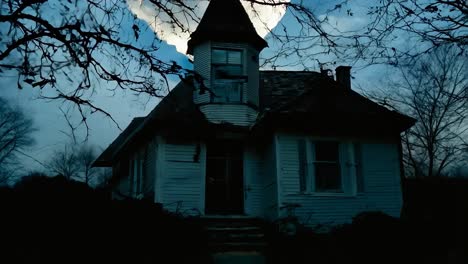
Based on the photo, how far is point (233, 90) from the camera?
48.2 ft

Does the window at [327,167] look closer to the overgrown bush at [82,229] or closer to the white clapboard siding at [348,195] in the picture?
the white clapboard siding at [348,195]

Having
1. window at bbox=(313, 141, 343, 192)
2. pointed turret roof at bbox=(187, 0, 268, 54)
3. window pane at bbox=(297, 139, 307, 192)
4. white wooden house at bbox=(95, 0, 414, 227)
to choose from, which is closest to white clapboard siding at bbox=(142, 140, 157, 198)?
white wooden house at bbox=(95, 0, 414, 227)

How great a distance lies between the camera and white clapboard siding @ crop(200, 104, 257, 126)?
1422cm

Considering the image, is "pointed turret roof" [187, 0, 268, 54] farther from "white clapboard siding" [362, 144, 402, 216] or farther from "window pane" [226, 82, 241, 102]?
"white clapboard siding" [362, 144, 402, 216]

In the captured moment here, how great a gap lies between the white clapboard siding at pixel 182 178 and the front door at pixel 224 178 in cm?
75

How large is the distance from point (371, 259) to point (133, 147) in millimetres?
10022

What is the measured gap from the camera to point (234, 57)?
15.1 m

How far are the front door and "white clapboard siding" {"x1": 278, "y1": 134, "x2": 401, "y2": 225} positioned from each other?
6.40ft

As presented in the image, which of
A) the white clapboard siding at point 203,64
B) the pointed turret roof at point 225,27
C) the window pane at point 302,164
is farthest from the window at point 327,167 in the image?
the pointed turret roof at point 225,27

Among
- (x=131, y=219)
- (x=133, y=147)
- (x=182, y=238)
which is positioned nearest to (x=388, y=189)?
(x=182, y=238)

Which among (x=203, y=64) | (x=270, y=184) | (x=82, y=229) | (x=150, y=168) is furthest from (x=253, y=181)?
(x=82, y=229)

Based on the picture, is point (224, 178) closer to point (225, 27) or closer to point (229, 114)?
point (229, 114)

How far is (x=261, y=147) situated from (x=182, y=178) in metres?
2.67

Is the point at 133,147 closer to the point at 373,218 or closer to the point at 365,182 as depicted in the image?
the point at 365,182
